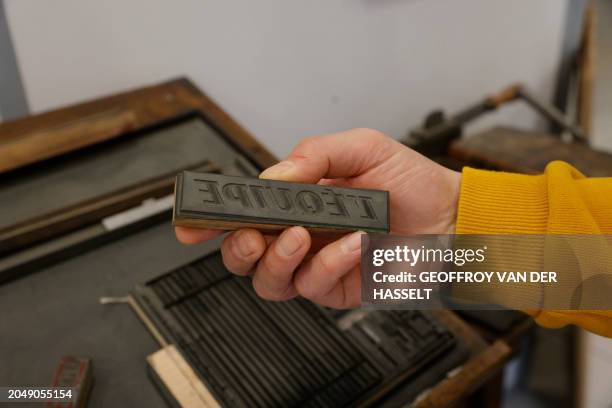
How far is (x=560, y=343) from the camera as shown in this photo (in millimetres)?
1653

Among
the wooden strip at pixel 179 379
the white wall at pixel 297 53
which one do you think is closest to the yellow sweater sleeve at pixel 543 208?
the wooden strip at pixel 179 379

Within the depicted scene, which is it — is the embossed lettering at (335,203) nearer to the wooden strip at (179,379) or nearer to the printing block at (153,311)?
the printing block at (153,311)

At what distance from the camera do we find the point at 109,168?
0.92m

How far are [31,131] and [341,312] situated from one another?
60 centimetres

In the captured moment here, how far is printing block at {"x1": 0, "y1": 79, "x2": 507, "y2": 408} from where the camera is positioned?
26.0 inches

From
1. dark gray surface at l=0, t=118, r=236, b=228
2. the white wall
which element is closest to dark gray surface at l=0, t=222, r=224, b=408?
dark gray surface at l=0, t=118, r=236, b=228

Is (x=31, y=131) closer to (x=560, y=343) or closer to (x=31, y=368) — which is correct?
(x=31, y=368)

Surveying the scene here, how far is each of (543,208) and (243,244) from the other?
0.35 meters

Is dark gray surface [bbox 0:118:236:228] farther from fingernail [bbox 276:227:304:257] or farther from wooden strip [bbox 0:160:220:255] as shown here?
fingernail [bbox 276:227:304:257]

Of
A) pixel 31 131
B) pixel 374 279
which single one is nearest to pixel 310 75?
pixel 31 131

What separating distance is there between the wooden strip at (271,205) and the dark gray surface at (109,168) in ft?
1.25

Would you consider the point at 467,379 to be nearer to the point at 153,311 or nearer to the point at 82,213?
the point at 153,311

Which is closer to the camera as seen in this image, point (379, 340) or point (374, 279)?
point (374, 279)

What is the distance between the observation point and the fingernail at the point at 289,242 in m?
0.57
